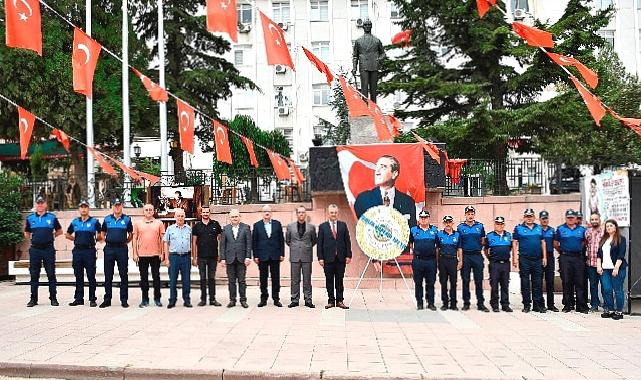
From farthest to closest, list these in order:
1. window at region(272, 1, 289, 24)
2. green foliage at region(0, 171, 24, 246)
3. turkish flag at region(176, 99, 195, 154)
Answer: window at region(272, 1, 289, 24) < green foliage at region(0, 171, 24, 246) < turkish flag at region(176, 99, 195, 154)

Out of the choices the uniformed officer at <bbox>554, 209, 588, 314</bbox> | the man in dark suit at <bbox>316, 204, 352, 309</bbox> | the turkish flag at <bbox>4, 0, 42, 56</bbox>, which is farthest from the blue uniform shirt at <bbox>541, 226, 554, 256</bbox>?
the turkish flag at <bbox>4, 0, 42, 56</bbox>

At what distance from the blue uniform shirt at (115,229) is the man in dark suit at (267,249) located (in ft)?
7.63

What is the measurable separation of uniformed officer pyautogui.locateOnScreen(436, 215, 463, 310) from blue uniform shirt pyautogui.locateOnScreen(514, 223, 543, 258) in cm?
108

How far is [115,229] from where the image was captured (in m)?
11.4

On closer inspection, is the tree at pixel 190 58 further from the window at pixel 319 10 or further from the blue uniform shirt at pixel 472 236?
the blue uniform shirt at pixel 472 236

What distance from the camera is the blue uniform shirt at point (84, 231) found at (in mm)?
11365

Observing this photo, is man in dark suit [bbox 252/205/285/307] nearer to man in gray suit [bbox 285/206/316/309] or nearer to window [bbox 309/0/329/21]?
man in gray suit [bbox 285/206/316/309]

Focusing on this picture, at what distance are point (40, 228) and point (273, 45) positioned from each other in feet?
17.7

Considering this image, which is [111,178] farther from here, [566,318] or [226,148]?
[566,318]

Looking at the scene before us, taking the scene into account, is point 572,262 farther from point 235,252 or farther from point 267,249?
point 235,252

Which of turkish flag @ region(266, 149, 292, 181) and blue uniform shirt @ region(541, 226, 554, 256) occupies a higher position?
turkish flag @ region(266, 149, 292, 181)

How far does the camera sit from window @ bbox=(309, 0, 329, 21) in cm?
4066

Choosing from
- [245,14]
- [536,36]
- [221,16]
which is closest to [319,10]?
[245,14]

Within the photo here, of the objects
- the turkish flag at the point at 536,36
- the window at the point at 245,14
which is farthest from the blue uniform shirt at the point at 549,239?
the window at the point at 245,14
